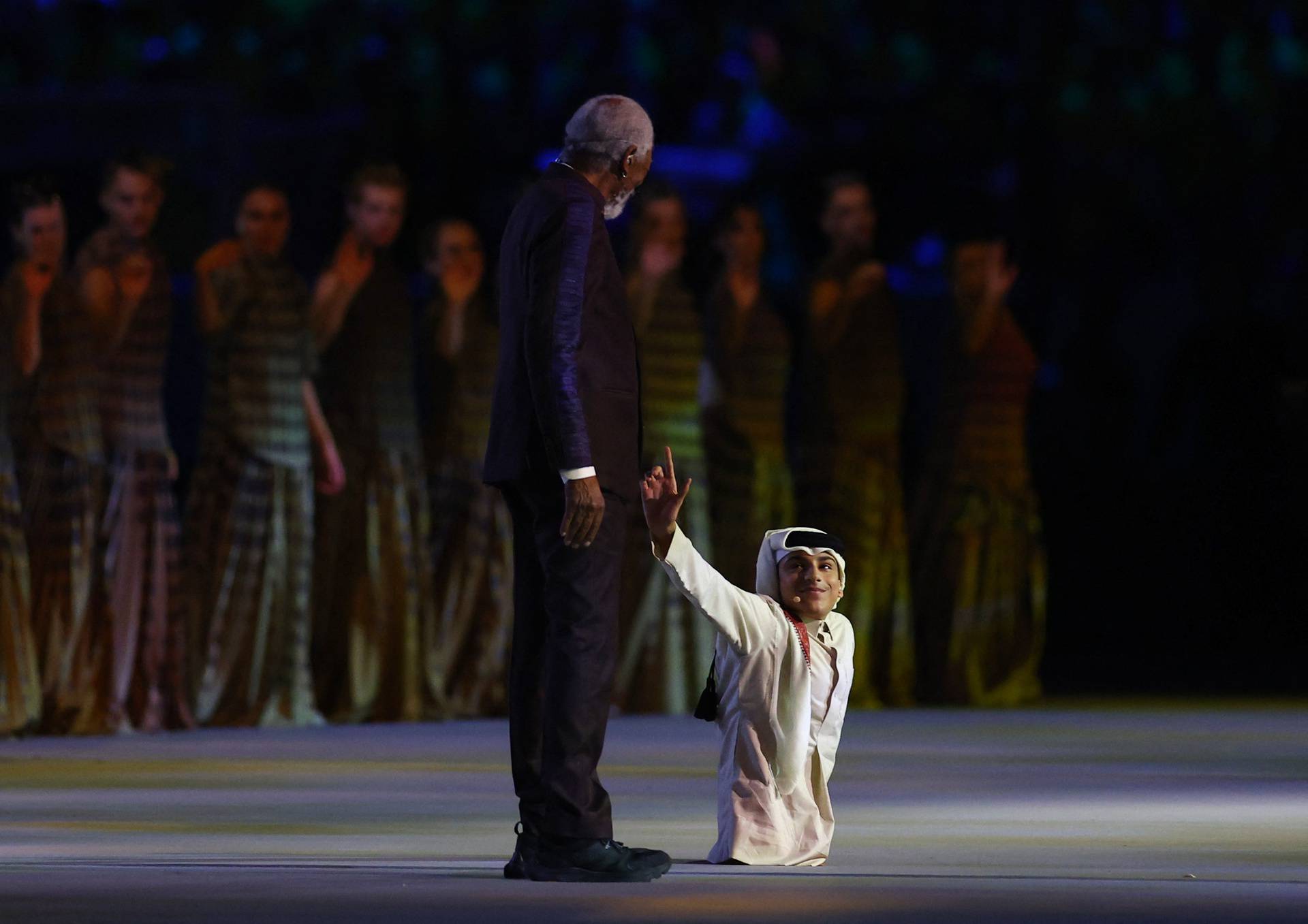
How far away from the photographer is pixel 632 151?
6.52 m

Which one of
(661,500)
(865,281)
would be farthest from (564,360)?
(865,281)

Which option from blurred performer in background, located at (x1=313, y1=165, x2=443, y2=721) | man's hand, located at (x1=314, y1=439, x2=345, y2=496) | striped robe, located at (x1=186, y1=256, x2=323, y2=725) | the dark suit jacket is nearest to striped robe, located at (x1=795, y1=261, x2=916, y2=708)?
blurred performer in background, located at (x1=313, y1=165, x2=443, y2=721)

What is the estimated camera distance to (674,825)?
7.64m

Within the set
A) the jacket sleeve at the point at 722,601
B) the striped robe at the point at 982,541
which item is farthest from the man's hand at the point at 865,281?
the jacket sleeve at the point at 722,601

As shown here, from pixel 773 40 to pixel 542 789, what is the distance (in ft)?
46.8

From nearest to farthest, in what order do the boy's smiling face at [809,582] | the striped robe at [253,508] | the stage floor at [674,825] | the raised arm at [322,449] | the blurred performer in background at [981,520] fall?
the stage floor at [674,825] < the boy's smiling face at [809,582] < the striped robe at [253,508] < the raised arm at [322,449] < the blurred performer in background at [981,520]

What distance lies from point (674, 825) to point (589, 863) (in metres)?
1.35

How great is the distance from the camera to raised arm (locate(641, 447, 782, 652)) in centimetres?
641

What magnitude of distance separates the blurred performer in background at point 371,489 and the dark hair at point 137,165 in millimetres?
786

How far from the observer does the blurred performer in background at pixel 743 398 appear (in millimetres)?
11828

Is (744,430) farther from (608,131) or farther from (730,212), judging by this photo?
(608,131)

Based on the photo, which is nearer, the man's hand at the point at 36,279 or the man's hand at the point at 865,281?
the man's hand at the point at 36,279

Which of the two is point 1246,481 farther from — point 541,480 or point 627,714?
point 541,480

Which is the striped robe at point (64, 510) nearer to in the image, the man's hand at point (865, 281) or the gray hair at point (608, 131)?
the man's hand at point (865, 281)
